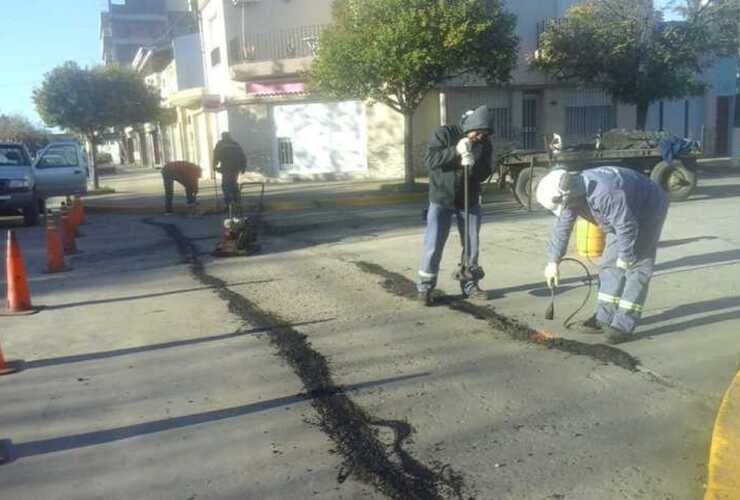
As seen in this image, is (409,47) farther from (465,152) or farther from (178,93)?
(178,93)

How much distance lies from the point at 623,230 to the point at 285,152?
1928cm

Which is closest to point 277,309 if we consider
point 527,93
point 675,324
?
point 675,324

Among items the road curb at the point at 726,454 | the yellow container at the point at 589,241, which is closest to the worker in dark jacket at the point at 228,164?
the yellow container at the point at 589,241

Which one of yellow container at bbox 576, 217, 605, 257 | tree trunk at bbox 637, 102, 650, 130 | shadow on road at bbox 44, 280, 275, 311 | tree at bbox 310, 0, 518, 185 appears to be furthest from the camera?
tree trunk at bbox 637, 102, 650, 130

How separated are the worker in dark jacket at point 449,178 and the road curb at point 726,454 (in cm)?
298

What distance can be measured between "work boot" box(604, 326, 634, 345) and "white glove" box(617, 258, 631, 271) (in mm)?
459

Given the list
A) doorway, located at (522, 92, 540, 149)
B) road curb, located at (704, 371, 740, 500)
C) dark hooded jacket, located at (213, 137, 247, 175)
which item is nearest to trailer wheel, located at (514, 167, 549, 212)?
dark hooded jacket, located at (213, 137, 247, 175)

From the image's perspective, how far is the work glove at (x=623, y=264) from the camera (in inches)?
199

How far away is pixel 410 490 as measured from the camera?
325 centimetres

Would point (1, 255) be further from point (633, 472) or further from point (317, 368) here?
point (633, 472)

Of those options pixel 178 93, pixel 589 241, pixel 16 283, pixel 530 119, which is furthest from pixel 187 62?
pixel 589 241

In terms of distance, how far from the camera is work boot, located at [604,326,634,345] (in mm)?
5145

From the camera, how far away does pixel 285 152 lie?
23391 mm

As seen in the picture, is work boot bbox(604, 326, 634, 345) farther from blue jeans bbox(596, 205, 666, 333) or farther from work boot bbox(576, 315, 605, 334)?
work boot bbox(576, 315, 605, 334)
